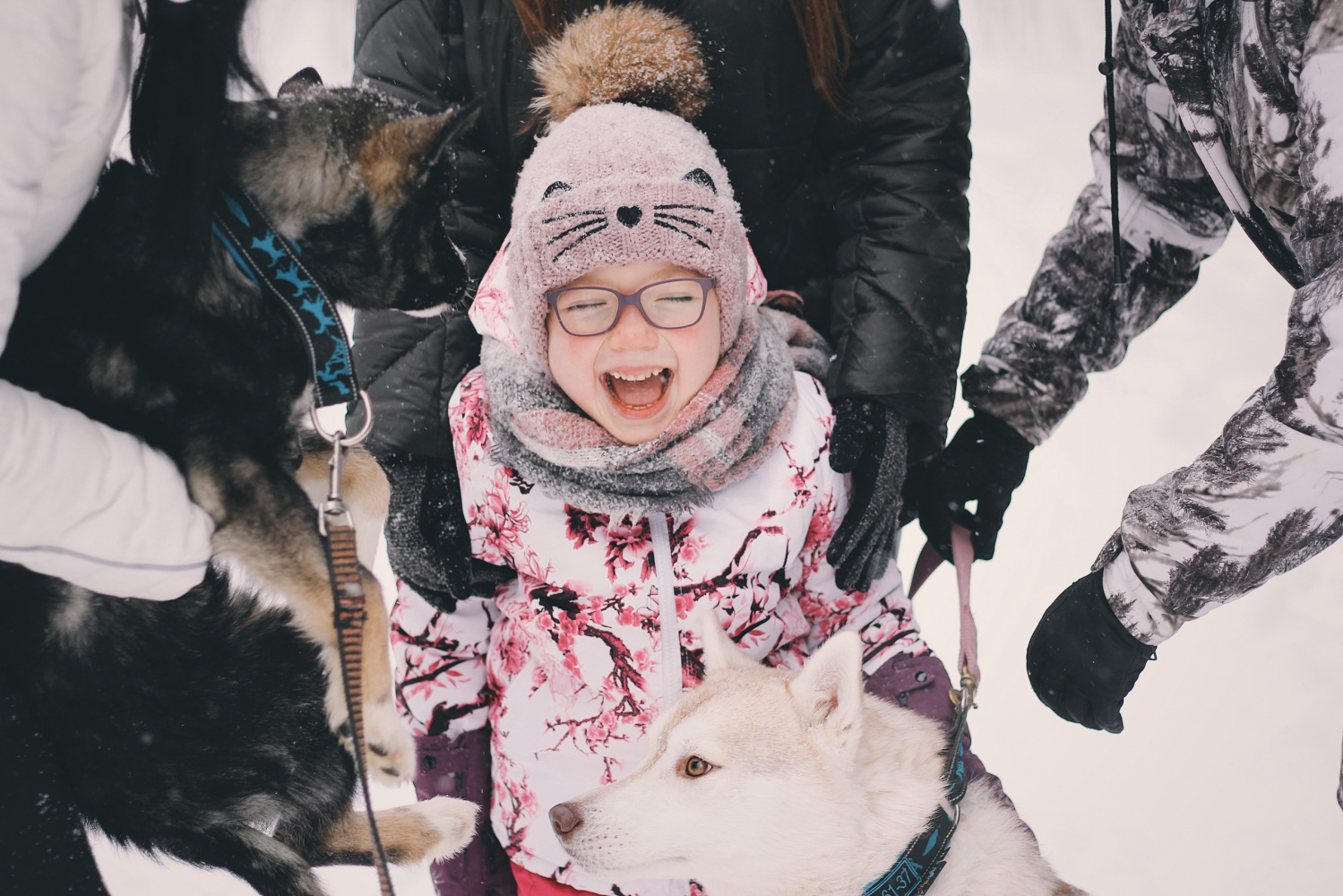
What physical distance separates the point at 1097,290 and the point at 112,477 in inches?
62.1

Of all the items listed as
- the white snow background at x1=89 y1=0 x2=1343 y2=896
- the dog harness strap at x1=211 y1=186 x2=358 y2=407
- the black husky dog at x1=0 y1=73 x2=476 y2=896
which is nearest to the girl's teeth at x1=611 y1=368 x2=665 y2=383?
the black husky dog at x1=0 y1=73 x2=476 y2=896

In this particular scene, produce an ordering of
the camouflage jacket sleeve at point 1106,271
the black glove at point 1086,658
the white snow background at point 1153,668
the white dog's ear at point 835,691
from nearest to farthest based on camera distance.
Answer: the white dog's ear at point 835,691 → the black glove at point 1086,658 → the camouflage jacket sleeve at point 1106,271 → the white snow background at point 1153,668

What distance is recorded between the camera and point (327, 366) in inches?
39.3

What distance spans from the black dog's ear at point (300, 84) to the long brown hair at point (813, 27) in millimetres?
341

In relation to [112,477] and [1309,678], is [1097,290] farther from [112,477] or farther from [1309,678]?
[112,477]

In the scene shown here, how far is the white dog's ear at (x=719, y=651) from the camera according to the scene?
3.99ft

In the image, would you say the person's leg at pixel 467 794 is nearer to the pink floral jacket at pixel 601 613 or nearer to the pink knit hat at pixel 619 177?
the pink floral jacket at pixel 601 613

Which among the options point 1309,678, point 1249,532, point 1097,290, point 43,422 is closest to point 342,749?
point 43,422

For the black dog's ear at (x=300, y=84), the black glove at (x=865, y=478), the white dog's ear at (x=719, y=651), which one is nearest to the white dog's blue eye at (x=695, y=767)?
the white dog's ear at (x=719, y=651)

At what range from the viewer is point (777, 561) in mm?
1307

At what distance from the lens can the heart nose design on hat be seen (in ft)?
3.67

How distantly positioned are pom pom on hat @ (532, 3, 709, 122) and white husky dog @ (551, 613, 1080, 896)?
82cm

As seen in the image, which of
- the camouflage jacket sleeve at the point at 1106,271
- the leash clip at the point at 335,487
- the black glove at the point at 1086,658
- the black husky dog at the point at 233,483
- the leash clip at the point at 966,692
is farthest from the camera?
the camouflage jacket sleeve at the point at 1106,271

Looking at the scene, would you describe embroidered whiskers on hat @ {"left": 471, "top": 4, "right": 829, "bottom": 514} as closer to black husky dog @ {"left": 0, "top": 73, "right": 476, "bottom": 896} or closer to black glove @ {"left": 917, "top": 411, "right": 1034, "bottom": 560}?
black husky dog @ {"left": 0, "top": 73, "right": 476, "bottom": 896}
